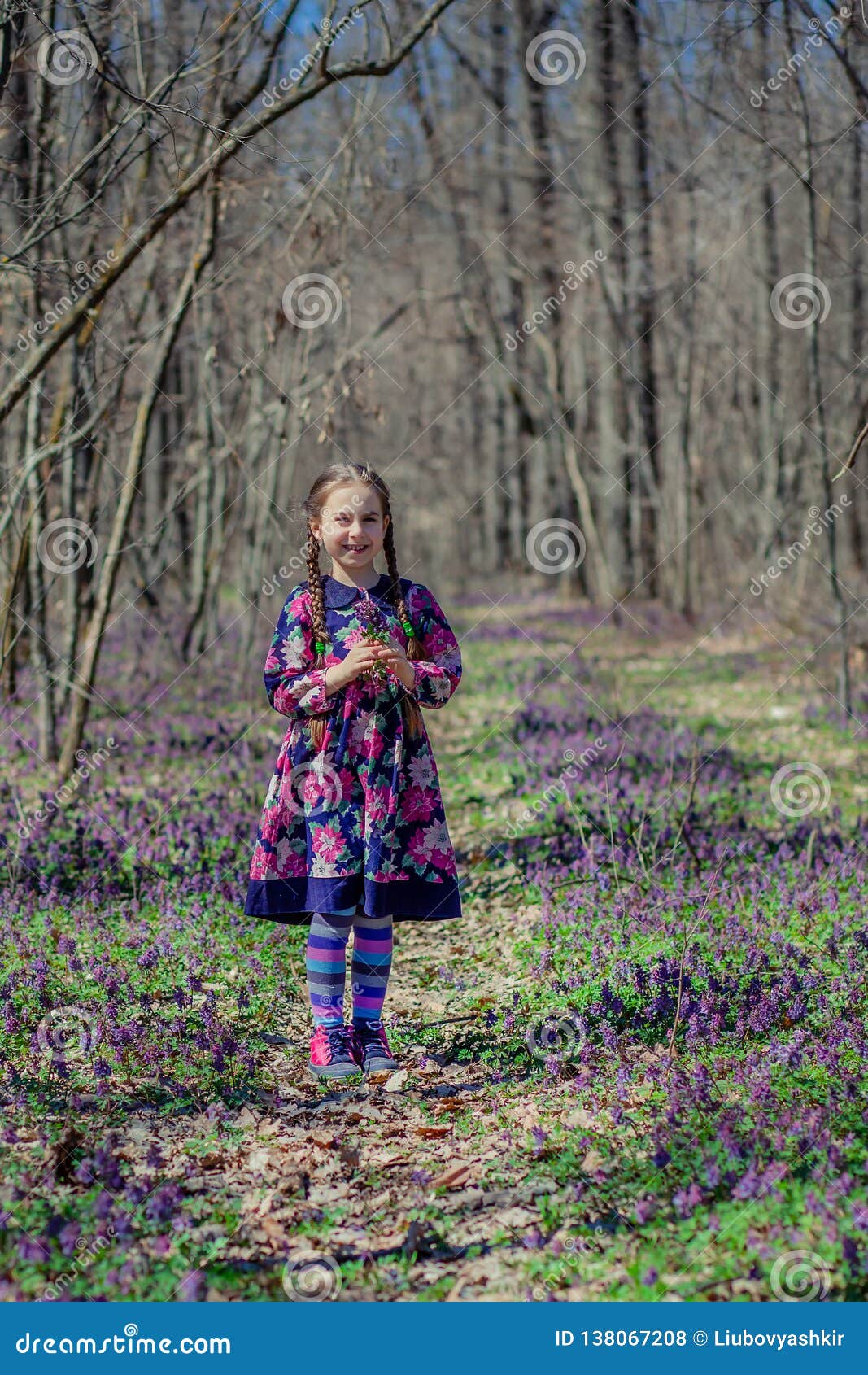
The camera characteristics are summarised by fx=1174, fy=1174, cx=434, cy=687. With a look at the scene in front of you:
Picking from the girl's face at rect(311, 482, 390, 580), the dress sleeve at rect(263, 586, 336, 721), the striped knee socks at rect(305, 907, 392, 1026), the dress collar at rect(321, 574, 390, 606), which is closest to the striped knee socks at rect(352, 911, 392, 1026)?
the striped knee socks at rect(305, 907, 392, 1026)

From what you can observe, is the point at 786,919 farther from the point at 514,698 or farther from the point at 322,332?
the point at 322,332

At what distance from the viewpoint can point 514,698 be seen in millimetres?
11086

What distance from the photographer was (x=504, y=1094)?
389 centimetres

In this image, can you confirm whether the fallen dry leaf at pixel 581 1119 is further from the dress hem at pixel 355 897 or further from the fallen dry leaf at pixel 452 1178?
the dress hem at pixel 355 897

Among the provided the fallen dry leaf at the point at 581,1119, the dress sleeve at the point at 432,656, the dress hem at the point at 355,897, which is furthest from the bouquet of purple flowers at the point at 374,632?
the fallen dry leaf at the point at 581,1119

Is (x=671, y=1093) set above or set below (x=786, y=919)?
below

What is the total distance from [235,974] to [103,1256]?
1997mm

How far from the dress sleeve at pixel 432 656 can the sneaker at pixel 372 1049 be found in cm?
116

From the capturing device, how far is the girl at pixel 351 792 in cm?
399

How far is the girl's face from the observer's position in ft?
13.3

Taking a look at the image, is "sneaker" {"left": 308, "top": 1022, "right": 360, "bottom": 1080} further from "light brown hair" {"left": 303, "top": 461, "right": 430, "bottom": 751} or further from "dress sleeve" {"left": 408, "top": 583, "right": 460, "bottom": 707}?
"dress sleeve" {"left": 408, "top": 583, "right": 460, "bottom": 707}

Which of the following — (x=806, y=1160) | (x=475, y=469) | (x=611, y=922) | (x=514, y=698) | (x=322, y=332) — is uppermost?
(x=475, y=469)

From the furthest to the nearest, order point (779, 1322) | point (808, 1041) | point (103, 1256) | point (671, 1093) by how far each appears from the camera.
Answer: point (808, 1041) < point (671, 1093) < point (103, 1256) < point (779, 1322)

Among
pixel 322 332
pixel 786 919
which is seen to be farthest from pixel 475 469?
pixel 786 919
